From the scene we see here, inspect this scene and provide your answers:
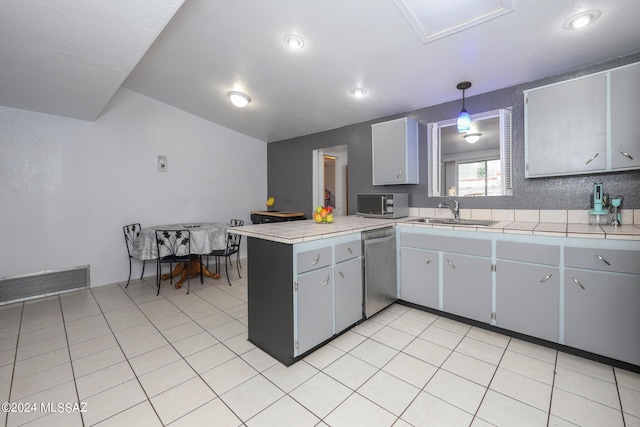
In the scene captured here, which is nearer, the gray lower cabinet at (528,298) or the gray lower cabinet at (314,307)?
the gray lower cabinet at (314,307)

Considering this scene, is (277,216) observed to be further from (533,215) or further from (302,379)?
(533,215)

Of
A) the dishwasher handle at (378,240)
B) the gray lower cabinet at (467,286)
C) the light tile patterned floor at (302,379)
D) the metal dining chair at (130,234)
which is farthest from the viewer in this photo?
the metal dining chair at (130,234)

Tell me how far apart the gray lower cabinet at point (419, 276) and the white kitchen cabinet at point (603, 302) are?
0.95 m

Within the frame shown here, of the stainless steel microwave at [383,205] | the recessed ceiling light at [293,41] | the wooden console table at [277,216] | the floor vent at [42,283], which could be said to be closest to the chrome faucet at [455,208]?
the stainless steel microwave at [383,205]

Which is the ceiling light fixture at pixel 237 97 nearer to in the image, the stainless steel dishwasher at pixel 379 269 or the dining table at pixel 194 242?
the dining table at pixel 194 242

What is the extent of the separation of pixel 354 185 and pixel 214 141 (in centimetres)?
268

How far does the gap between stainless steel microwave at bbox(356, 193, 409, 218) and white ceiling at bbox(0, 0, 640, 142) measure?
1.16m

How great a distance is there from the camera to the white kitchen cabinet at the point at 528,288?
200cm

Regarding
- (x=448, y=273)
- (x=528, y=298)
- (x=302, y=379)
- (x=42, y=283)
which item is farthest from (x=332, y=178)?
(x=42, y=283)

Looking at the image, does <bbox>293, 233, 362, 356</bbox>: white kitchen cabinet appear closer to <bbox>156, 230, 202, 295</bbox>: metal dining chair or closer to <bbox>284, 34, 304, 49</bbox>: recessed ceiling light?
<bbox>284, 34, 304, 49</bbox>: recessed ceiling light

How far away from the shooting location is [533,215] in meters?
2.58

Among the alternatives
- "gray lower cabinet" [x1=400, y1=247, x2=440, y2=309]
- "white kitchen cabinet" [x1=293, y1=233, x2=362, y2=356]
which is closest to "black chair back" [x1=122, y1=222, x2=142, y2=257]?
"white kitchen cabinet" [x1=293, y1=233, x2=362, y2=356]

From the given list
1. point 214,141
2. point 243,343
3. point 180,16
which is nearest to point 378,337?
point 243,343

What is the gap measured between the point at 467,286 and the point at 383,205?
1163 mm
